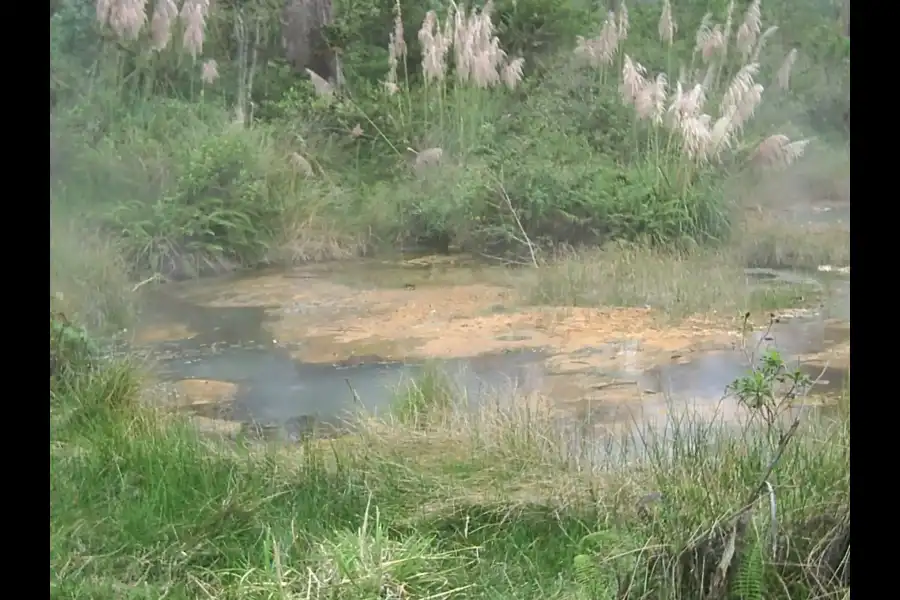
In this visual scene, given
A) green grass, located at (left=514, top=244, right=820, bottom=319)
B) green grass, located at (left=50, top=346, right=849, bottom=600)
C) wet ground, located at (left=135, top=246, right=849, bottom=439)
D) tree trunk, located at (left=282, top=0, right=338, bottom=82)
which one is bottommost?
green grass, located at (left=50, top=346, right=849, bottom=600)

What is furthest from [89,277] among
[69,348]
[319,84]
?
[319,84]

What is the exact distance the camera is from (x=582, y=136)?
1542 millimetres

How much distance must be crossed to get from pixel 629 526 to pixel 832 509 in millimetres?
343

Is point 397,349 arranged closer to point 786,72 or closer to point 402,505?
point 402,505

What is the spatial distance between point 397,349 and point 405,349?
0.01m

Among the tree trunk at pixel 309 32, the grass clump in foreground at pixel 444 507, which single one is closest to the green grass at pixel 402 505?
the grass clump in foreground at pixel 444 507

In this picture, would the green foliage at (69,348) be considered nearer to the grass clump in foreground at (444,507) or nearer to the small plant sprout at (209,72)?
the grass clump in foreground at (444,507)

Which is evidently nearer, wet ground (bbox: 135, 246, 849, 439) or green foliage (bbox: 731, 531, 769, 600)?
green foliage (bbox: 731, 531, 769, 600)

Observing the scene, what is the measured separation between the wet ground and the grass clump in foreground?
51mm

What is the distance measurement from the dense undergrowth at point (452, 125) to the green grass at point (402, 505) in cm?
34

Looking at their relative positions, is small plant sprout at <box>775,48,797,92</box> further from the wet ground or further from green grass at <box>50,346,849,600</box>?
green grass at <box>50,346,849,600</box>

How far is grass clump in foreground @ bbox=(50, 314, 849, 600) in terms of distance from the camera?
1318 millimetres

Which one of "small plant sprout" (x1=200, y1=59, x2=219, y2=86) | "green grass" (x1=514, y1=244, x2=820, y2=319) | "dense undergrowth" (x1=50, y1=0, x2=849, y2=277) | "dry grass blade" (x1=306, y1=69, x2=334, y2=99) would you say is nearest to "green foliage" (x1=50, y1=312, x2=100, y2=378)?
"dense undergrowth" (x1=50, y1=0, x2=849, y2=277)
